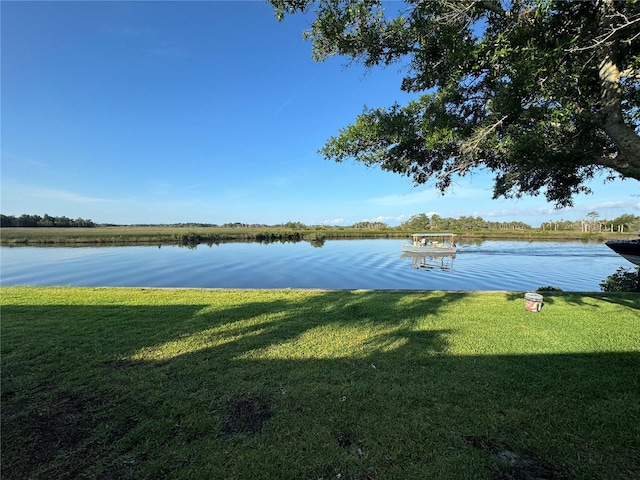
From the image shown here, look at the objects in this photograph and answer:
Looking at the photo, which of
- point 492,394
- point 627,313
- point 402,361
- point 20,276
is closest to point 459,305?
point 627,313

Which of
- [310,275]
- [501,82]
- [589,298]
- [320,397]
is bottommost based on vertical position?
[310,275]

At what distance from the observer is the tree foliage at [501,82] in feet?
11.2

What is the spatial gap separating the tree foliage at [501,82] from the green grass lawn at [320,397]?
2.63 metres

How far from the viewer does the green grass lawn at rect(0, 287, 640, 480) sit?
230 centimetres

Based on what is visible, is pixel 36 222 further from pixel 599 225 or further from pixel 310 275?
pixel 599 225

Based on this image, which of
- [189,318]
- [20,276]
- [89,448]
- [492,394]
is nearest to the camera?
[89,448]

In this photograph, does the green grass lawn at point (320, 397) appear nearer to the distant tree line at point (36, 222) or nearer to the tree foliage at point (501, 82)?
the tree foliage at point (501, 82)

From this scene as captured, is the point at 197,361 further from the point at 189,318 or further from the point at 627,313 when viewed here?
the point at 627,313

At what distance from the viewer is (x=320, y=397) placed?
321 cm

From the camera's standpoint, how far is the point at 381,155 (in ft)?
15.4

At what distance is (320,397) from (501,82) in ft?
14.2

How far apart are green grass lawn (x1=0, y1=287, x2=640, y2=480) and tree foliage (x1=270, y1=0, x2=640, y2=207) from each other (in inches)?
103

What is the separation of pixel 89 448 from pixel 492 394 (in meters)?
3.70

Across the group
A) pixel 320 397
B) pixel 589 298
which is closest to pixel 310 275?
pixel 589 298
